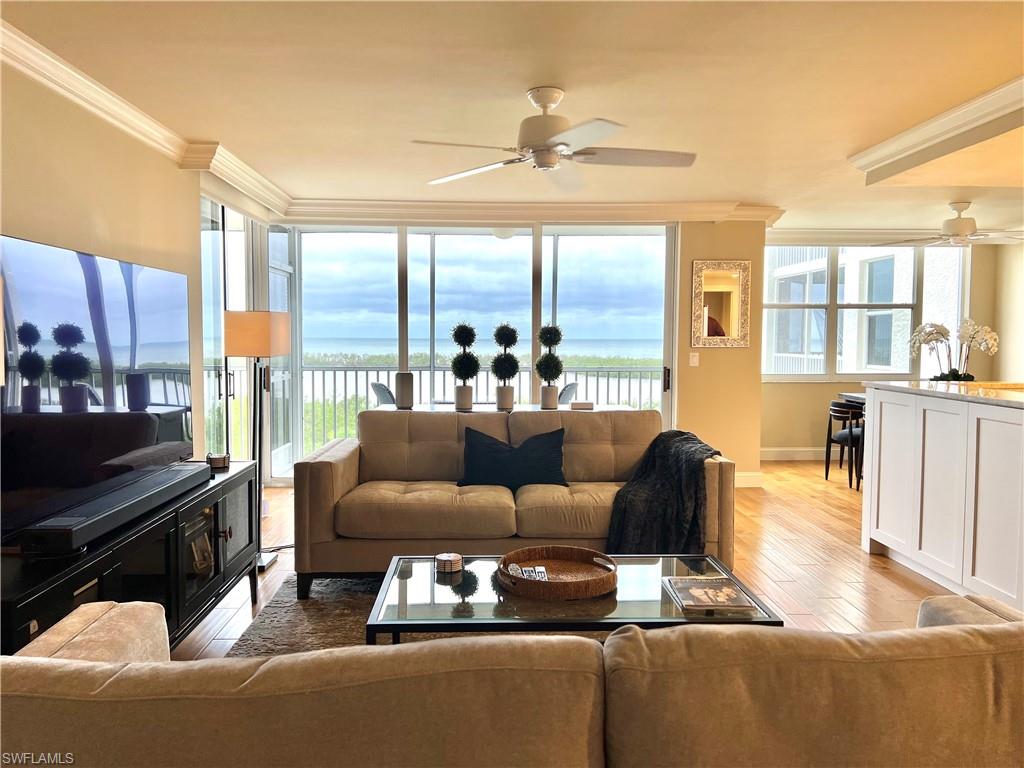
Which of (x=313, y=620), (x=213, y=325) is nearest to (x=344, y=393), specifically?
(x=213, y=325)

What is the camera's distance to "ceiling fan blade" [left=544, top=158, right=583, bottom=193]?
322 cm

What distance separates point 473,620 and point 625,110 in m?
2.45

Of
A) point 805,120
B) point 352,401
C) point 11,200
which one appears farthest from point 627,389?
point 11,200

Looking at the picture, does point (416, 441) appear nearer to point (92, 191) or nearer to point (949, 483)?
point (92, 191)

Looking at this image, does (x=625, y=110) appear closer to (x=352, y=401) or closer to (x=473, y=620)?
(x=473, y=620)

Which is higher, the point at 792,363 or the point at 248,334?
→ the point at 248,334

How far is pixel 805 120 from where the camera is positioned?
3.40 m

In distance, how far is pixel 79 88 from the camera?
2820 mm

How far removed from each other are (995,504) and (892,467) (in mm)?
822

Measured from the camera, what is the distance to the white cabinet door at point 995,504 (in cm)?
299

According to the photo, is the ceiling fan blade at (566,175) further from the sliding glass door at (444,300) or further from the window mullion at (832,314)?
the window mullion at (832,314)

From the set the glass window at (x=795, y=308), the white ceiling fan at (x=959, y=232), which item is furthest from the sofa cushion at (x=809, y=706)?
the glass window at (x=795, y=308)

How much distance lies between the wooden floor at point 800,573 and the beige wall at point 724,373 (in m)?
0.57

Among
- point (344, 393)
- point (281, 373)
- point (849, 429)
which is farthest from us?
point (344, 393)
